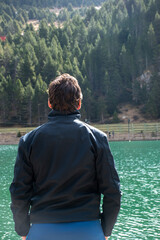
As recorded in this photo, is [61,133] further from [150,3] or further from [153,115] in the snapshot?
Result: [150,3]

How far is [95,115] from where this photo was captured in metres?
73.4

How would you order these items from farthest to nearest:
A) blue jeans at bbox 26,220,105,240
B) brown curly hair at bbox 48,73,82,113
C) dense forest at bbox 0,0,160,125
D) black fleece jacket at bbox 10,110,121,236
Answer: dense forest at bbox 0,0,160,125, brown curly hair at bbox 48,73,82,113, black fleece jacket at bbox 10,110,121,236, blue jeans at bbox 26,220,105,240

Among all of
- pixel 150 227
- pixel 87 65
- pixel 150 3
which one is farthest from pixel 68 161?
pixel 150 3

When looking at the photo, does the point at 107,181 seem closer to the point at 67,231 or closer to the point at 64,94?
the point at 67,231

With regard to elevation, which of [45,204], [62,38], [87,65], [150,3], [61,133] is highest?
[150,3]

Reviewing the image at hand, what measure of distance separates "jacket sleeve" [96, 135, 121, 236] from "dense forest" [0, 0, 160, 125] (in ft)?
217

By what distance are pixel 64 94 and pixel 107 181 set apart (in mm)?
718

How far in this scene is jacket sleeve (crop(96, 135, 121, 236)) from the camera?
2301mm

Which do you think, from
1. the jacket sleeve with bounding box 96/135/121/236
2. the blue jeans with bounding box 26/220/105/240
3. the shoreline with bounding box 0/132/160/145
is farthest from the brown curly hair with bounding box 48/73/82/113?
the shoreline with bounding box 0/132/160/145

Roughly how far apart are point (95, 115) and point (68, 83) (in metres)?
71.1

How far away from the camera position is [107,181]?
7.54ft

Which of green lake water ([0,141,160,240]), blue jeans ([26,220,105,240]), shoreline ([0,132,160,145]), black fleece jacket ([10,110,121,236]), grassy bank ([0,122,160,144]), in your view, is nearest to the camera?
blue jeans ([26,220,105,240])

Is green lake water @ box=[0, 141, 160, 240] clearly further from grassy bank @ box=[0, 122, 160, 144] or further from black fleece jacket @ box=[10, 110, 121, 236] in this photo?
grassy bank @ box=[0, 122, 160, 144]

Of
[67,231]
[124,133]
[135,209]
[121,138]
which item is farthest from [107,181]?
[124,133]
